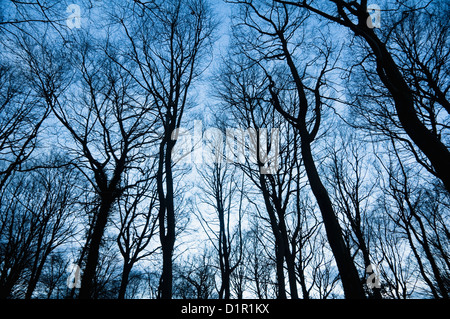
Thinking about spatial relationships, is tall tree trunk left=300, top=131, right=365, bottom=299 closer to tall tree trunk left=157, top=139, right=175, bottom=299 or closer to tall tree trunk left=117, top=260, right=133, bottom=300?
tall tree trunk left=157, top=139, right=175, bottom=299

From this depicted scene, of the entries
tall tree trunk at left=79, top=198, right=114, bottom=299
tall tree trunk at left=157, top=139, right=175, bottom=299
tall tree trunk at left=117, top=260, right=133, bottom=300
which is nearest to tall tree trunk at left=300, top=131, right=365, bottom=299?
tall tree trunk at left=157, top=139, right=175, bottom=299

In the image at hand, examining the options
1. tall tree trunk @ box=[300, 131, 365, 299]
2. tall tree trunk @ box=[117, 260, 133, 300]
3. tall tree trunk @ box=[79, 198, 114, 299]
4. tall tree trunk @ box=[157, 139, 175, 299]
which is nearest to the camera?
tall tree trunk @ box=[300, 131, 365, 299]

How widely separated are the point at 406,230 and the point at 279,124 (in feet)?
33.2

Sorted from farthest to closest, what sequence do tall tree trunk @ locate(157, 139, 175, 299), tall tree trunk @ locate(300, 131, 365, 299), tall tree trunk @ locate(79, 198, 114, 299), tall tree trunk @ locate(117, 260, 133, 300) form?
tall tree trunk @ locate(117, 260, 133, 300) → tall tree trunk @ locate(79, 198, 114, 299) → tall tree trunk @ locate(157, 139, 175, 299) → tall tree trunk @ locate(300, 131, 365, 299)

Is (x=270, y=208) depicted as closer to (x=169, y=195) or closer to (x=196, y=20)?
(x=169, y=195)

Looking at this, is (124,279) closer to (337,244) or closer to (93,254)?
(93,254)

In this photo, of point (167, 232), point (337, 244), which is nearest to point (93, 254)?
point (167, 232)

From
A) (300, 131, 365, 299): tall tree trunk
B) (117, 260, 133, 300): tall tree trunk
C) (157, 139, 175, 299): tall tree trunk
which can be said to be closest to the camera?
(300, 131, 365, 299): tall tree trunk

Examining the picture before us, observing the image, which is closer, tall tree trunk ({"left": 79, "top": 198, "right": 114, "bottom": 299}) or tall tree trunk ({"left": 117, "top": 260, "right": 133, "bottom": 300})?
tall tree trunk ({"left": 79, "top": 198, "right": 114, "bottom": 299})

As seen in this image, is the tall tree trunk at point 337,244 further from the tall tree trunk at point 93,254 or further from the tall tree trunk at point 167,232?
the tall tree trunk at point 93,254

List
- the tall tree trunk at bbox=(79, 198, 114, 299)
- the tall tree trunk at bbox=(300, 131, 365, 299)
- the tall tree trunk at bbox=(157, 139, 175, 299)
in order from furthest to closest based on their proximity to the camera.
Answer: the tall tree trunk at bbox=(79, 198, 114, 299)
the tall tree trunk at bbox=(157, 139, 175, 299)
the tall tree trunk at bbox=(300, 131, 365, 299)
